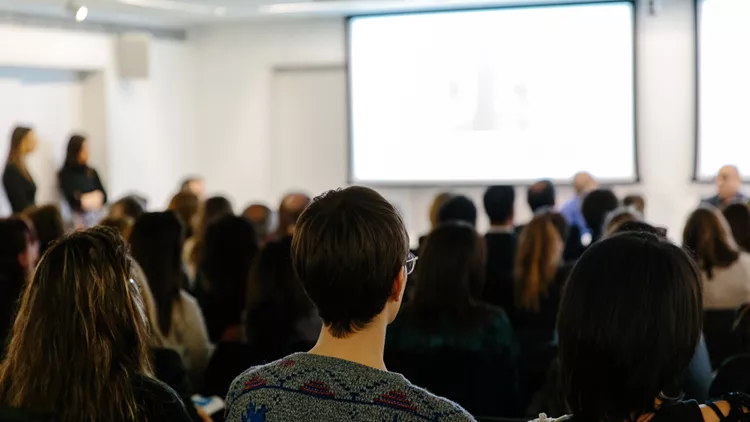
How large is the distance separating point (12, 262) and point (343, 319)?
8.03 feet

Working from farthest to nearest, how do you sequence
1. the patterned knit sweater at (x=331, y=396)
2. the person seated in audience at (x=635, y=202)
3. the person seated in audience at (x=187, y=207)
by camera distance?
1. the person seated in audience at (x=635, y=202)
2. the person seated in audience at (x=187, y=207)
3. the patterned knit sweater at (x=331, y=396)

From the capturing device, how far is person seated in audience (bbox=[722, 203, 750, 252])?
4.39 meters

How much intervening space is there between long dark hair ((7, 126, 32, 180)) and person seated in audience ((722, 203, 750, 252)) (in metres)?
5.26

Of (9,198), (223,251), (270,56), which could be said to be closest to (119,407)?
(223,251)

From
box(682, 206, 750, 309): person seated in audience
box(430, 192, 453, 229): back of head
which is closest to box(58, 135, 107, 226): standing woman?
box(430, 192, 453, 229): back of head

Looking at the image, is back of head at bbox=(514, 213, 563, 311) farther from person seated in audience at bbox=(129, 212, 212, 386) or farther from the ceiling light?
the ceiling light

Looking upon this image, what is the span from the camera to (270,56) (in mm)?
9703

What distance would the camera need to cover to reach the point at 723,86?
26.7 ft

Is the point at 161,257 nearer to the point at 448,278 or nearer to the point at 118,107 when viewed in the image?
the point at 448,278

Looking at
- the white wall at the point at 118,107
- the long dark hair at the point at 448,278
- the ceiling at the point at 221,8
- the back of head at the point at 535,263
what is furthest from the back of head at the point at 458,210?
the white wall at the point at 118,107

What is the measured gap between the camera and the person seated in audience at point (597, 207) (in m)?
5.33

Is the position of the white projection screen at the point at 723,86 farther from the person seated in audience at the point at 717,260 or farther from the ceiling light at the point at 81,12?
the ceiling light at the point at 81,12

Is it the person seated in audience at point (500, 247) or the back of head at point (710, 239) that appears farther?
the person seated in audience at point (500, 247)

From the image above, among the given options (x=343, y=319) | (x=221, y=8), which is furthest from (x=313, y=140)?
(x=343, y=319)
